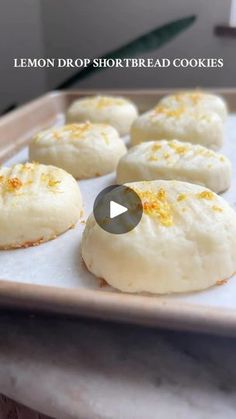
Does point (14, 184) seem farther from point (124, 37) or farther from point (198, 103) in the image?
point (124, 37)

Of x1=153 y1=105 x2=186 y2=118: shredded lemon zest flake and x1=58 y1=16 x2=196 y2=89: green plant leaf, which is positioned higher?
x1=58 y1=16 x2=196 y2=89: green plant leaf

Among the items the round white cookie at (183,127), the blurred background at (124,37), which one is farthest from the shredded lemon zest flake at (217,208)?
the blurred background at (124,37)

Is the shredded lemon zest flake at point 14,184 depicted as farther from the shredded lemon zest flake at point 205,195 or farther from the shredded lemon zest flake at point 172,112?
the shredded lemon zest flake at point 172,112

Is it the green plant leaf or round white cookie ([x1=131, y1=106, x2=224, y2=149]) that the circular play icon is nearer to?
round white cookie ([x1=131, y1=106, x2=224, y2=149])

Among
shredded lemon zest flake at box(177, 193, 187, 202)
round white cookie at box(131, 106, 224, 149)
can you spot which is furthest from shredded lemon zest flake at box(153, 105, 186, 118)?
shredded lemon zest flake at box(177, 193, 187, 202)

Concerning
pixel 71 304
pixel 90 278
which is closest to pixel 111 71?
pixel 90 278

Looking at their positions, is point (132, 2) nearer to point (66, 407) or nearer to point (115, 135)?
point (115, 135)

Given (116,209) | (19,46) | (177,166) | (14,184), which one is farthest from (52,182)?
(19,46)
